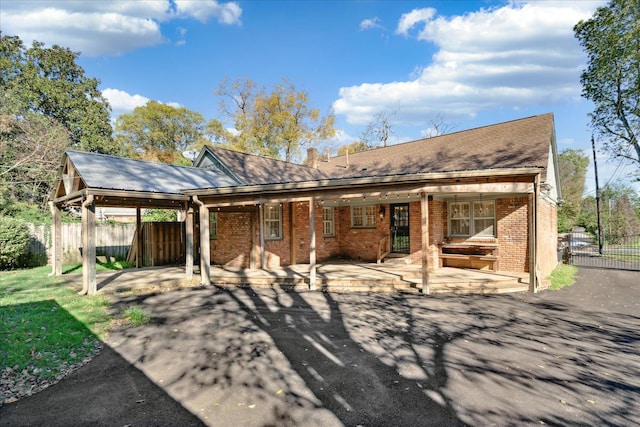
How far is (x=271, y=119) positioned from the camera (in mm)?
30906

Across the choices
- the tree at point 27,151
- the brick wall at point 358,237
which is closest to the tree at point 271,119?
the tree at point 27,151

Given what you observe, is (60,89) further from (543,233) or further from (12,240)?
(543,233)

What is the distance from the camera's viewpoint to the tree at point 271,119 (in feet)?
101

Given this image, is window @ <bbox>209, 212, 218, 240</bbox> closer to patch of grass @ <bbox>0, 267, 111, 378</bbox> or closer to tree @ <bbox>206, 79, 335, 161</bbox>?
patch of grass @ <bbox>0, 267, 111, 378</bbox>

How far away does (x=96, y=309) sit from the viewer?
6.99 m

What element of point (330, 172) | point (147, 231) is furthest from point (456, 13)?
point (147, 231)

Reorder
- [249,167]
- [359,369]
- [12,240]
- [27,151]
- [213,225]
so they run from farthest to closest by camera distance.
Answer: [27,151] < [249,167] < [213,225] < [12,240] < [359,369]

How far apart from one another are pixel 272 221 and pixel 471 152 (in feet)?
27.0

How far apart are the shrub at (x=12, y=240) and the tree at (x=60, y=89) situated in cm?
1622

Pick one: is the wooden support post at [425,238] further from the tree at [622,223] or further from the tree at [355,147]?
the tree at [355,147]

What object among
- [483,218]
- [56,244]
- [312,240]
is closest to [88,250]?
[56,244]

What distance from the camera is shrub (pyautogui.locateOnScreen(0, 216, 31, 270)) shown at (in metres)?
11.7

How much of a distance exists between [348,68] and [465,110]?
15363 millimetres

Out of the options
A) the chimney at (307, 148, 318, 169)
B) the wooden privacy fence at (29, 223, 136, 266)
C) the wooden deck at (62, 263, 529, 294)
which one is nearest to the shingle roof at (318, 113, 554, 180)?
the chimney at (307, 148, 318, 169)
